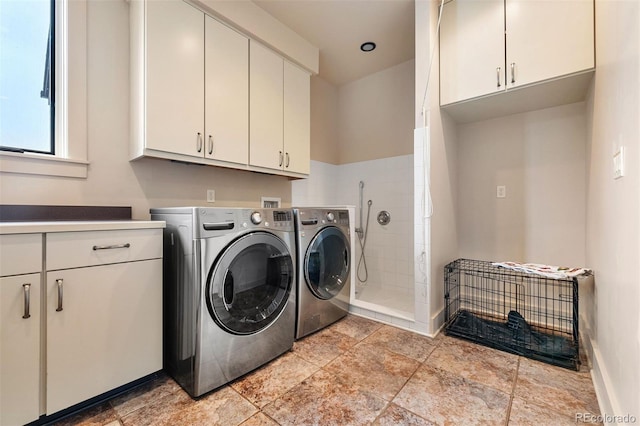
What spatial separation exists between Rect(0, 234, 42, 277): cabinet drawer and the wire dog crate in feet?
8.03

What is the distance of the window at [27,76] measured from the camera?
1468 mm

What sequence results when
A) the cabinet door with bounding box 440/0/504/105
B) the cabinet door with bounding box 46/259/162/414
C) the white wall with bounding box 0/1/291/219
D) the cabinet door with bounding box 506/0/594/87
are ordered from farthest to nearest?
1. the cabinet door with bounding box 440/0/504/105
2. the cabinet door with bounding box 506/0/594/87
3. the white wall with bounding box 0/1/291/219
4. the cabinet door with bounding box 46/259/162/414

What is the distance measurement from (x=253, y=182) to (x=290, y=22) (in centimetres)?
139

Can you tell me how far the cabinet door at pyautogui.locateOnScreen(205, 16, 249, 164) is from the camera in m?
1.85

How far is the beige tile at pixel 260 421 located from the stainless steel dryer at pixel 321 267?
72 cm

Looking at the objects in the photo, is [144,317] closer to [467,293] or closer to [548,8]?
[467,293]

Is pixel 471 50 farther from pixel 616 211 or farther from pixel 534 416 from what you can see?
pixel 534 416

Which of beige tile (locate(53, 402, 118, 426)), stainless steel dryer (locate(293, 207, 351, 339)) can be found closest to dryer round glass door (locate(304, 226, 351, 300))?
stainless steel dryer (locate(293, 207, 351, 339))

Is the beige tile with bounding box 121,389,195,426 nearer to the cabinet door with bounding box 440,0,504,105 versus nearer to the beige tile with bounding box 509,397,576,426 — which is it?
the beige tile with bounding box 509,397,576,426

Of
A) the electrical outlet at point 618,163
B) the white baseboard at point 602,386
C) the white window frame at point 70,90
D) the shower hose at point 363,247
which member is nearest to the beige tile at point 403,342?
the white baseboard at point 602,386

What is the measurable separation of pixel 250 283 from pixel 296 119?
156cm

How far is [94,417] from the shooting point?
120cm

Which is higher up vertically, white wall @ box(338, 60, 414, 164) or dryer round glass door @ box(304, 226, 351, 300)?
white wall @ box(338, 60, 414, 164)

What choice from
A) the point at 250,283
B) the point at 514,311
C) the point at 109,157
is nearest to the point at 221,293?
the point at 250,283
